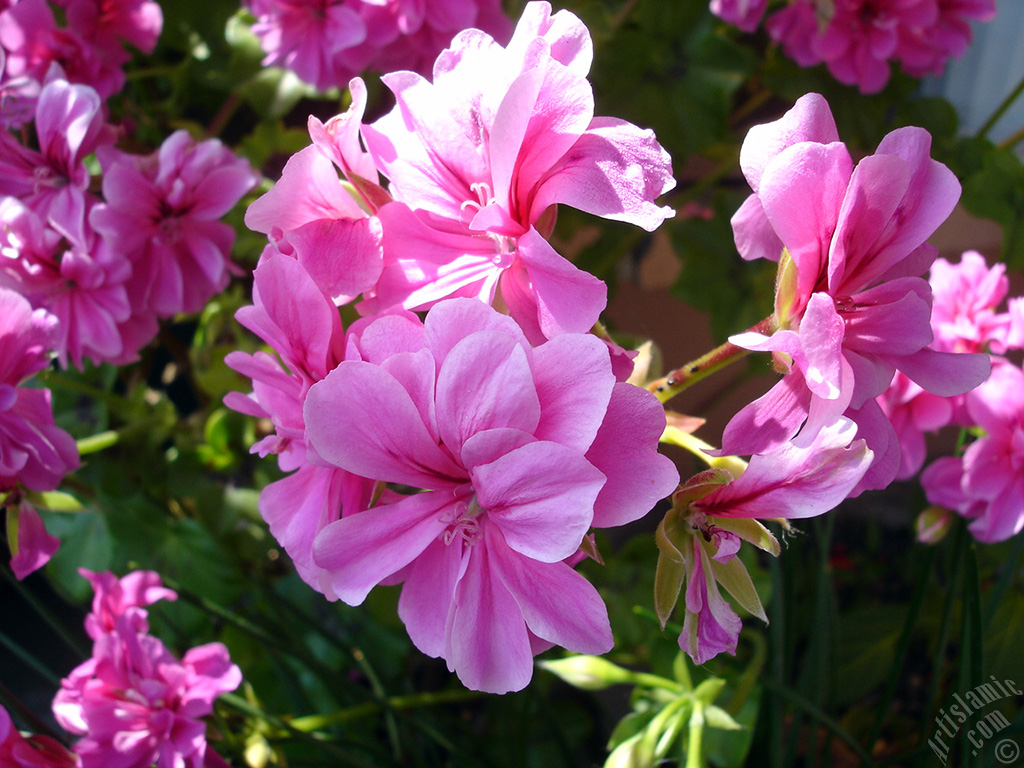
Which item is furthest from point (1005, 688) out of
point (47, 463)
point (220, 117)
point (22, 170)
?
point (220, 117)

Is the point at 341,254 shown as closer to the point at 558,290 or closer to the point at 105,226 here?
the point at 558,290

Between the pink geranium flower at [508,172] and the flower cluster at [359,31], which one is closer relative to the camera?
the pink geranium flower at [508,172]

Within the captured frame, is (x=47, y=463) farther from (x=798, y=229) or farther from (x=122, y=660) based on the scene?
(x=798, y=229)

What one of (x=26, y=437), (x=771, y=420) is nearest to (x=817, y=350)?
(x=771, y=420)

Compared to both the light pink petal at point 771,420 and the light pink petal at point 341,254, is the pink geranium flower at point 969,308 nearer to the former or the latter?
the light pink petal at point 771,420

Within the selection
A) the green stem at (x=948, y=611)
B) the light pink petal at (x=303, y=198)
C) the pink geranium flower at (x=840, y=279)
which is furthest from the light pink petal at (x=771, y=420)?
the green stem at (x=948, y=611)

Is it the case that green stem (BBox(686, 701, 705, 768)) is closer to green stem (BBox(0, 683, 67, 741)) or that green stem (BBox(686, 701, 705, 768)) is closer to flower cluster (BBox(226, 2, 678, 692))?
flower cluster (BBox(226, 2, 678, 692))
